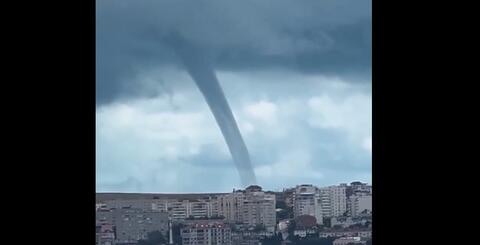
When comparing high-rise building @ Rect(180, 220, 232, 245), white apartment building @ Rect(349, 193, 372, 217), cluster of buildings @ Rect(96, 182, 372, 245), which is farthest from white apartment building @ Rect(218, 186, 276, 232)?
white apartment building @ Rect(349, 193, 372, 217)

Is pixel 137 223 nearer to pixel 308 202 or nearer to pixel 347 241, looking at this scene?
pixel 308 202

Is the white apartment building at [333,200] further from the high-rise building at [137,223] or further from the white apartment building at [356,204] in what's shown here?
the high-rise building at [137,223]

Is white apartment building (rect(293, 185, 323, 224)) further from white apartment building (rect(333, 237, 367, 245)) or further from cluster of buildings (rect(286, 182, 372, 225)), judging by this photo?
white apartment building (rect(333, 237, 367, 245))

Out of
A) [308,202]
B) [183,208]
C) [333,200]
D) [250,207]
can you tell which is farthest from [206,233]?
[333,200]


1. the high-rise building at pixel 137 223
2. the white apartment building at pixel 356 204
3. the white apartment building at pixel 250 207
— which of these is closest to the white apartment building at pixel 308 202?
the white apartment building at pixel 250 207
